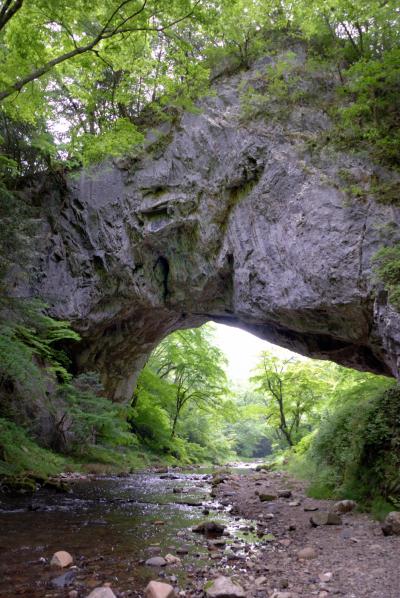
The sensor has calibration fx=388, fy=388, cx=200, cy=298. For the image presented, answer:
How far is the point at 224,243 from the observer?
44.3 feet

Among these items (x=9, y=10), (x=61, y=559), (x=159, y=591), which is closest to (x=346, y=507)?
(x=159, y=591)

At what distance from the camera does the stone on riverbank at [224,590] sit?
3604 mm

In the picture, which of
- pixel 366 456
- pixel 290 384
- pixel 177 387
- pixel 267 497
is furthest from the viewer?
pixel 177 387

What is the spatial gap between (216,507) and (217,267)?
7.69m

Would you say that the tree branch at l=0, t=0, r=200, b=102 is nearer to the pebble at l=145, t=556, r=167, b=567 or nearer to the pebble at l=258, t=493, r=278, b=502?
the pebble at l=145, t=556, r=167, b=567

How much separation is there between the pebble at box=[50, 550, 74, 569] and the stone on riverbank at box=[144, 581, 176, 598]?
1.25 meters

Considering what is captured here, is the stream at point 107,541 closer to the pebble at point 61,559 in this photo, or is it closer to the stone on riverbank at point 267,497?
the pebble at point 61,559

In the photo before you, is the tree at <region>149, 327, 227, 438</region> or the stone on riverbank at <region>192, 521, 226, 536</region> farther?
the tree at <region>149, 327, 227, 438</region>

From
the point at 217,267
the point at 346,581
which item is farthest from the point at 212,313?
the point at 346,581

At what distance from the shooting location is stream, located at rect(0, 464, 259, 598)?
160 inches

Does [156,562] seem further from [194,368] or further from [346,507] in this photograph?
[194,368]


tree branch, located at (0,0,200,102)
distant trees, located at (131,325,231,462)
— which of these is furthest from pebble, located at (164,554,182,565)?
distant trees, located at (131,325,231,462)

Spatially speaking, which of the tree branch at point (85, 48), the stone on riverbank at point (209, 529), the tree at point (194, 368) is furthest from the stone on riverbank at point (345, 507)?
the tree at point (194, 368)

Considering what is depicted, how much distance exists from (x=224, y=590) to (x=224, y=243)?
430 inches
